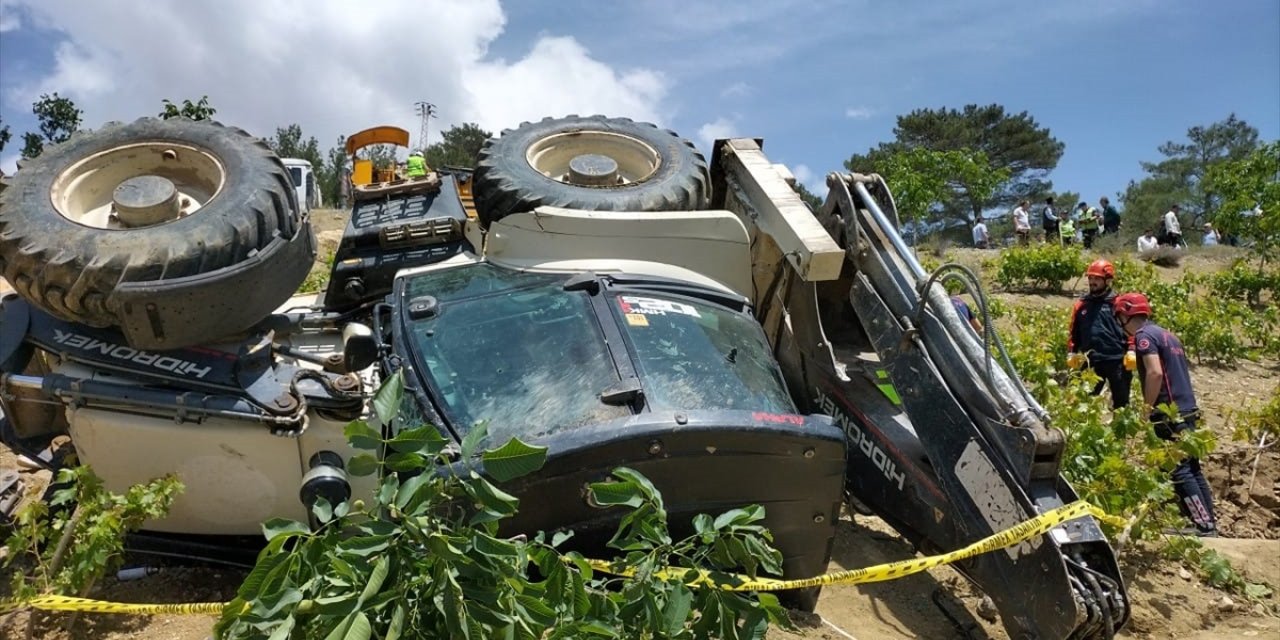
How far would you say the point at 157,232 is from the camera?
14.2 ft

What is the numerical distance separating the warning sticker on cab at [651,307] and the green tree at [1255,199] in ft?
48.2

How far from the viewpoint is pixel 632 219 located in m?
4.79

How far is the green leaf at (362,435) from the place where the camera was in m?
2.41

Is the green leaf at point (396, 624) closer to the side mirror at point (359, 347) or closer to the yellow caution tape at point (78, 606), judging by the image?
the yellow caution tape at point (78, 606)

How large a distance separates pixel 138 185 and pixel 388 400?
2.96m

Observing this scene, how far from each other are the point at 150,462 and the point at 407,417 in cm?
147

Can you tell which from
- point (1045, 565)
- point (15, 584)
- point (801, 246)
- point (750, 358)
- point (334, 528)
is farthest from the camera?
point (801, 246)

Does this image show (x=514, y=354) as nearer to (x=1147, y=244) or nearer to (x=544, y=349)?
(x=544, y=349)

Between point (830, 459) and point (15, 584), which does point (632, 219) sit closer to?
point (830, 459)

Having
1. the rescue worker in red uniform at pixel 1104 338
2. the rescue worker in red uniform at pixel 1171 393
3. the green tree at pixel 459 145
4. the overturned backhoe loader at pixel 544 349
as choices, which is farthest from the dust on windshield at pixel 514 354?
the green tree at pixel 459 145

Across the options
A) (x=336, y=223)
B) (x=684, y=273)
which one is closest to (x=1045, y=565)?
(x=684, y=273)

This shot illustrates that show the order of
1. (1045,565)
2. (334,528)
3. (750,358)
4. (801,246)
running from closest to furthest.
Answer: (334,528) < (1045,565) < (750,358) < (801,246)

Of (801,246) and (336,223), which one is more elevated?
(336,223)

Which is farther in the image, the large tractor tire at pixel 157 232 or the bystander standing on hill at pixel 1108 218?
the bystander standing on hill at pixel 1108 218
